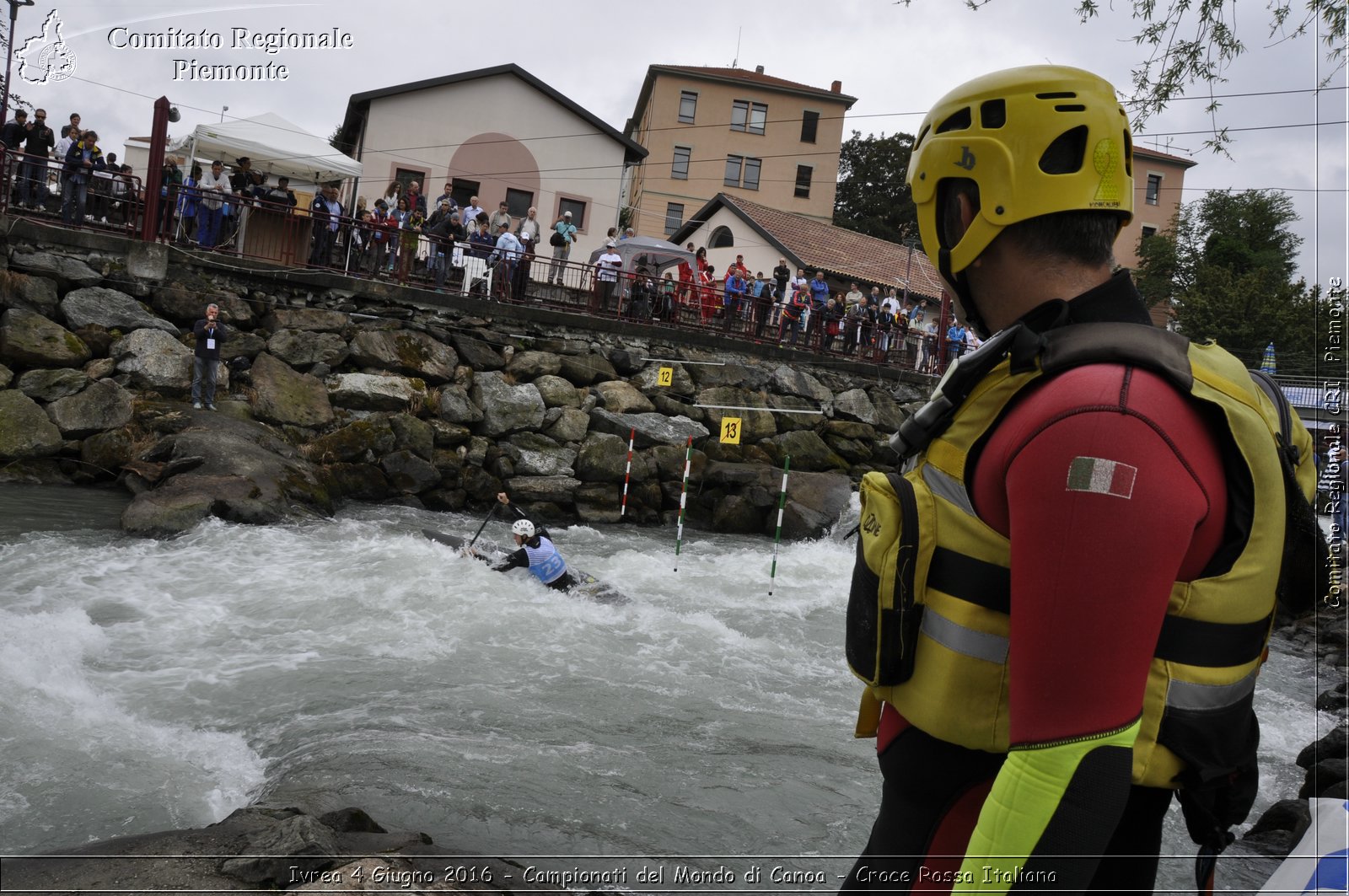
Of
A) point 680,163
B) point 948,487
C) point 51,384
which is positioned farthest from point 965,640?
point 680,163

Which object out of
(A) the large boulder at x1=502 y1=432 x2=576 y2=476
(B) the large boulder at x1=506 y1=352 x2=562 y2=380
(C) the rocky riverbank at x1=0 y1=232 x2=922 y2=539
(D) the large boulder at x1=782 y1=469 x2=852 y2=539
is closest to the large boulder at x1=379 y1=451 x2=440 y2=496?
(C) the rocky riverbank at x1=0 y1=232 x2=922 y2=539

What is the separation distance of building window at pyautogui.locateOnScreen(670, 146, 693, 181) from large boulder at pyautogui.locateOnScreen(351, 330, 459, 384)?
106ft

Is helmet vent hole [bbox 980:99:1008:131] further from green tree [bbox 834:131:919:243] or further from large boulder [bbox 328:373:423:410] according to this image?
green tree [bbox 834:131:919:243]

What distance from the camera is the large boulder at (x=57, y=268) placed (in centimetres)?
1432

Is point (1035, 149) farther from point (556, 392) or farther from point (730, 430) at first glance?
point (556, 392)

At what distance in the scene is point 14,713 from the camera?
6.14m

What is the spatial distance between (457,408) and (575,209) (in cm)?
1326

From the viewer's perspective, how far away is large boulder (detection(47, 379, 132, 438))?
43.4 ft

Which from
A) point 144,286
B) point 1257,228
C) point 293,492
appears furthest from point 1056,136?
point 1257,228

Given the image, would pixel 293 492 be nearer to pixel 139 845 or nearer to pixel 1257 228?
pixel 139 845

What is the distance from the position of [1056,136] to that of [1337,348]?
67.3 inches

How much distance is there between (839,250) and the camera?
123 ft

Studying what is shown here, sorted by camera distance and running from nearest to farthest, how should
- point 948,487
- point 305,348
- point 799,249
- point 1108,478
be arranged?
1. point 1108,478
2. point 948,487
3. point 305,348
4. point 799,249

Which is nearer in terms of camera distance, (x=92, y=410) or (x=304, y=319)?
(x=92, y=410)
